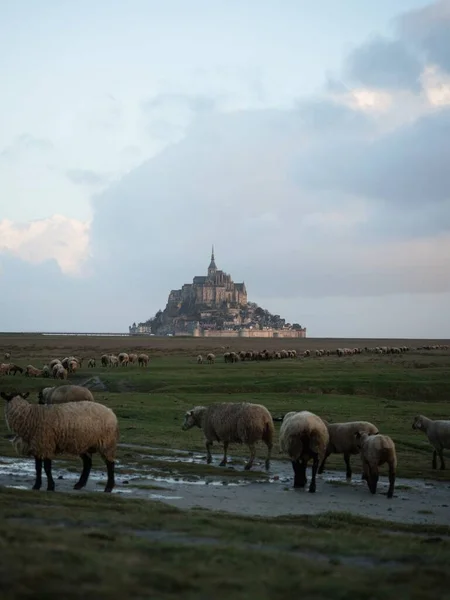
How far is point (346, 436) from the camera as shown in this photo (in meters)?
19.8

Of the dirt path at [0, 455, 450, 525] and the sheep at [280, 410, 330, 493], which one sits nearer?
the dirt path at [0, 455, 450, 525]

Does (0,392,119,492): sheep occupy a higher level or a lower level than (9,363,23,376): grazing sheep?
higher

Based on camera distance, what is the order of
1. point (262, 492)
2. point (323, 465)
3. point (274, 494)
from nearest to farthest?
point (274, 494)
point (262, 492)
point (323, 465)

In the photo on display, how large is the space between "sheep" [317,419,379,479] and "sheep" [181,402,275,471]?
1.69 m

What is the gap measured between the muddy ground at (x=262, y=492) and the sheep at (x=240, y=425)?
806 millimetres

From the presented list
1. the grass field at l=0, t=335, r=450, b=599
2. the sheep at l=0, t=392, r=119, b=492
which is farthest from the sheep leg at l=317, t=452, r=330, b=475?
the sheep at l=0, t=392, r=119, b=492

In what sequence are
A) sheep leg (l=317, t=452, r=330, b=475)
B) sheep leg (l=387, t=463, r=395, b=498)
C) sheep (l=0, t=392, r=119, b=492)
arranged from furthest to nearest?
sheep leg (l=317, t=452, r=330, b=475)
sheep leg (l=387, t=463, r=395, b=498)
sheep (l=0, t=392, r=119, b=492)

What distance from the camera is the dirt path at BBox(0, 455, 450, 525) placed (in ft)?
48.2

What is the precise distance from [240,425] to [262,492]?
13.3ft

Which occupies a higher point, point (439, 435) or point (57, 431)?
point (57, 431)

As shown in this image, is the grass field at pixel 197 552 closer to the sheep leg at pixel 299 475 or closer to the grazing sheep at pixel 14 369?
the sheep leg at pixel 299 475

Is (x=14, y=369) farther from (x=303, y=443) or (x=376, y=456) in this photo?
(x=376, y=456)

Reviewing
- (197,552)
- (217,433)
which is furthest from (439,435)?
(197,552)

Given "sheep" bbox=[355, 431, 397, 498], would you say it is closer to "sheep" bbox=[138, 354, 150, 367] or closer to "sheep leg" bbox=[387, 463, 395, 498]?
"sheep leg" bbox=[387, 463, 395, 498]
